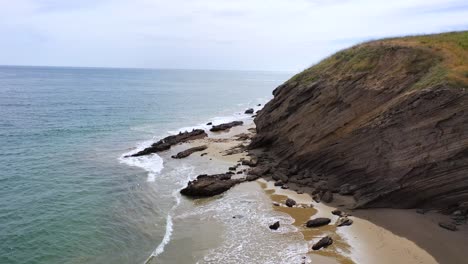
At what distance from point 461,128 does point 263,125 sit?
23993 millimetres

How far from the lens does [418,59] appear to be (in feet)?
111

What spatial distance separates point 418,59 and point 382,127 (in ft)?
26.7

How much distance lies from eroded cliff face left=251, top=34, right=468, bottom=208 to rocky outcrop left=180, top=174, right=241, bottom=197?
22.5 feet

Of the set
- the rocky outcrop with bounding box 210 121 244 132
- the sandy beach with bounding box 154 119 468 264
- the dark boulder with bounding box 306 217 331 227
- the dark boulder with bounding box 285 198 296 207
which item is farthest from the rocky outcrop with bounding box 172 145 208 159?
the dark boulder with bounding box 306 217 331 227

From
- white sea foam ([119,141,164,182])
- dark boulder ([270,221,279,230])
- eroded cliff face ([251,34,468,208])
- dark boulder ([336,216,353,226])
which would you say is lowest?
white sea foam ([119,141,164,182])

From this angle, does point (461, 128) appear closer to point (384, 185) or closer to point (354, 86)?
point (384, 185)

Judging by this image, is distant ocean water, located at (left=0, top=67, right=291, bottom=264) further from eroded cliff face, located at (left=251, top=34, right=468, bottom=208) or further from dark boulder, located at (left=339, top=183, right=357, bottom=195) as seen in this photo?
eroded cliff face, located at (left=251, top=34, right=468, bottom=208)

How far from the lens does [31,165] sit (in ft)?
137

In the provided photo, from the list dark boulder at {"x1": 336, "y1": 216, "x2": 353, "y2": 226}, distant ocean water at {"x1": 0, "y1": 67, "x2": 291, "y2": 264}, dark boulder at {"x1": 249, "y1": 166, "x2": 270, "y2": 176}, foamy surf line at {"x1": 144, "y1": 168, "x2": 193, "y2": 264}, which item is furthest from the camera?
dark boulder at {"x1": 249, "y1": 166, "x2": 270, "y2": 176}

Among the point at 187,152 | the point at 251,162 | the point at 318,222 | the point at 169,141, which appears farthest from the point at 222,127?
the point at 318,222

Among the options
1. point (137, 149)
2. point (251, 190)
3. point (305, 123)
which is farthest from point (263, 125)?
point (137, 149)

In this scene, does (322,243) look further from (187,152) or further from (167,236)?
(187,152)

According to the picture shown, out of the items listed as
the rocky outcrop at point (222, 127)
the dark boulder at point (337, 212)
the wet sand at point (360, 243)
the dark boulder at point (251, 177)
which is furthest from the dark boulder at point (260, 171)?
the rocky outcrop at point (222, 127)

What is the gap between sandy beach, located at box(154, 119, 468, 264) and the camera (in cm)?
2217
